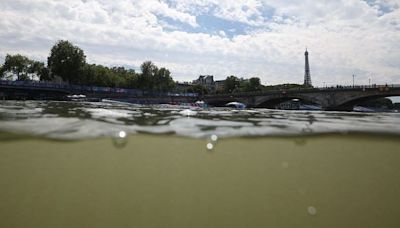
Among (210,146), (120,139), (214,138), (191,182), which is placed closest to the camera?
(191,182)

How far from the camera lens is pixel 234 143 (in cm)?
648

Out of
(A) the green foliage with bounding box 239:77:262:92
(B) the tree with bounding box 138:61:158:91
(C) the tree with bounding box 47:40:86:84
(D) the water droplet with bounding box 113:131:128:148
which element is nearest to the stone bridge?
(B) the tree with bounding box 138:61:158:91

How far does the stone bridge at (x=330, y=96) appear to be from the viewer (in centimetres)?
5981

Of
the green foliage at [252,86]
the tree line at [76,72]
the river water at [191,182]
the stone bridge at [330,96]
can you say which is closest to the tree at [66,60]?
the tree line at [76,72]

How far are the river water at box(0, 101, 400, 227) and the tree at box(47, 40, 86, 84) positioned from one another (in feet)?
247

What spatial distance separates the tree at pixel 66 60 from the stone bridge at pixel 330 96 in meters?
39.2

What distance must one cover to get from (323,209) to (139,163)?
2559mm

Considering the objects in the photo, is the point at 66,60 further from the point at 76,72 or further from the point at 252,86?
the point at 252,86

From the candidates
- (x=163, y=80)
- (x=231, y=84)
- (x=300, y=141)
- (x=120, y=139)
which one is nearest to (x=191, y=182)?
(x=120, y=139)

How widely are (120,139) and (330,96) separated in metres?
67.6

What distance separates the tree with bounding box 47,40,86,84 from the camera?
A: 75.6 metres

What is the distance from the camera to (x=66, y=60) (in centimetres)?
7594

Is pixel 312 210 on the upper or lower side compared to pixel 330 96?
lower

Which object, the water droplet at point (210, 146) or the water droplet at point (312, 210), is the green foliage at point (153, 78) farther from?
the water droplet at point (312, 210)
